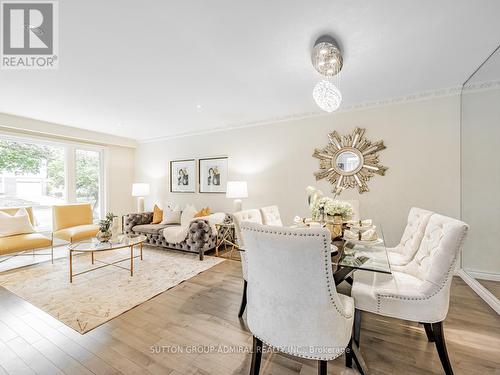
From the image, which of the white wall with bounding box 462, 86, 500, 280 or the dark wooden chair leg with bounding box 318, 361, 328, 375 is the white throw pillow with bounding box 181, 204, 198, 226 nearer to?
the dark wooden chair leg with bounding box 318, 361, 328, 375

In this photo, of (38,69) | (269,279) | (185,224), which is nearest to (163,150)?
(185,224)

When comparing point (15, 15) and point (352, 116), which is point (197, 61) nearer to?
point (15, 15)

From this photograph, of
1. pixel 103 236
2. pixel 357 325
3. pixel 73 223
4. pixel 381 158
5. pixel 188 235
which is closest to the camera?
pixel 357 325

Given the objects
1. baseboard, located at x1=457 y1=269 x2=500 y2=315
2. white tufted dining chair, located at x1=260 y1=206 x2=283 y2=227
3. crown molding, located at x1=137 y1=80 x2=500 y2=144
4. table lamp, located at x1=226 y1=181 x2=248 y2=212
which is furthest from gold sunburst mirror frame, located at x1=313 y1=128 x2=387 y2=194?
baseboard, located at x1=457 y1=269 x2=500 y2=315

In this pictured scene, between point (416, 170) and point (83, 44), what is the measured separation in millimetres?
4129

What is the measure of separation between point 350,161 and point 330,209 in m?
1.84

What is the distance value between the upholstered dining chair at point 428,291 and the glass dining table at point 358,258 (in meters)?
0.18

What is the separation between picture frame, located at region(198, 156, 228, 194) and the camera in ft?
15.5

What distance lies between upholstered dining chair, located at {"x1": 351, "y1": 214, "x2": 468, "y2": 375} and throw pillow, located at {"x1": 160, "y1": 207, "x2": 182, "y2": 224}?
3688 mm

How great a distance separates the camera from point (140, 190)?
532cm

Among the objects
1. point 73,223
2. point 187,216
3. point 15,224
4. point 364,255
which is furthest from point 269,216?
A: point 15,224

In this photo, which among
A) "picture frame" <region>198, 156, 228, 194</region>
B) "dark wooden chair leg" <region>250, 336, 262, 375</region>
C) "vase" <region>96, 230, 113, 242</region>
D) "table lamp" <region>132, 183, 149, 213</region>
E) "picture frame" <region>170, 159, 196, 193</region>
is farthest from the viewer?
"table lamp" <region>132, 183, 149, 213</region>

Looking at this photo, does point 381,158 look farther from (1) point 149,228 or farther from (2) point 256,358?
(1) point 149,228

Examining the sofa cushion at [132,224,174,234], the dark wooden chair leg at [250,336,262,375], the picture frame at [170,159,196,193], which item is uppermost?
the picture frame at [170,159,196,193]
